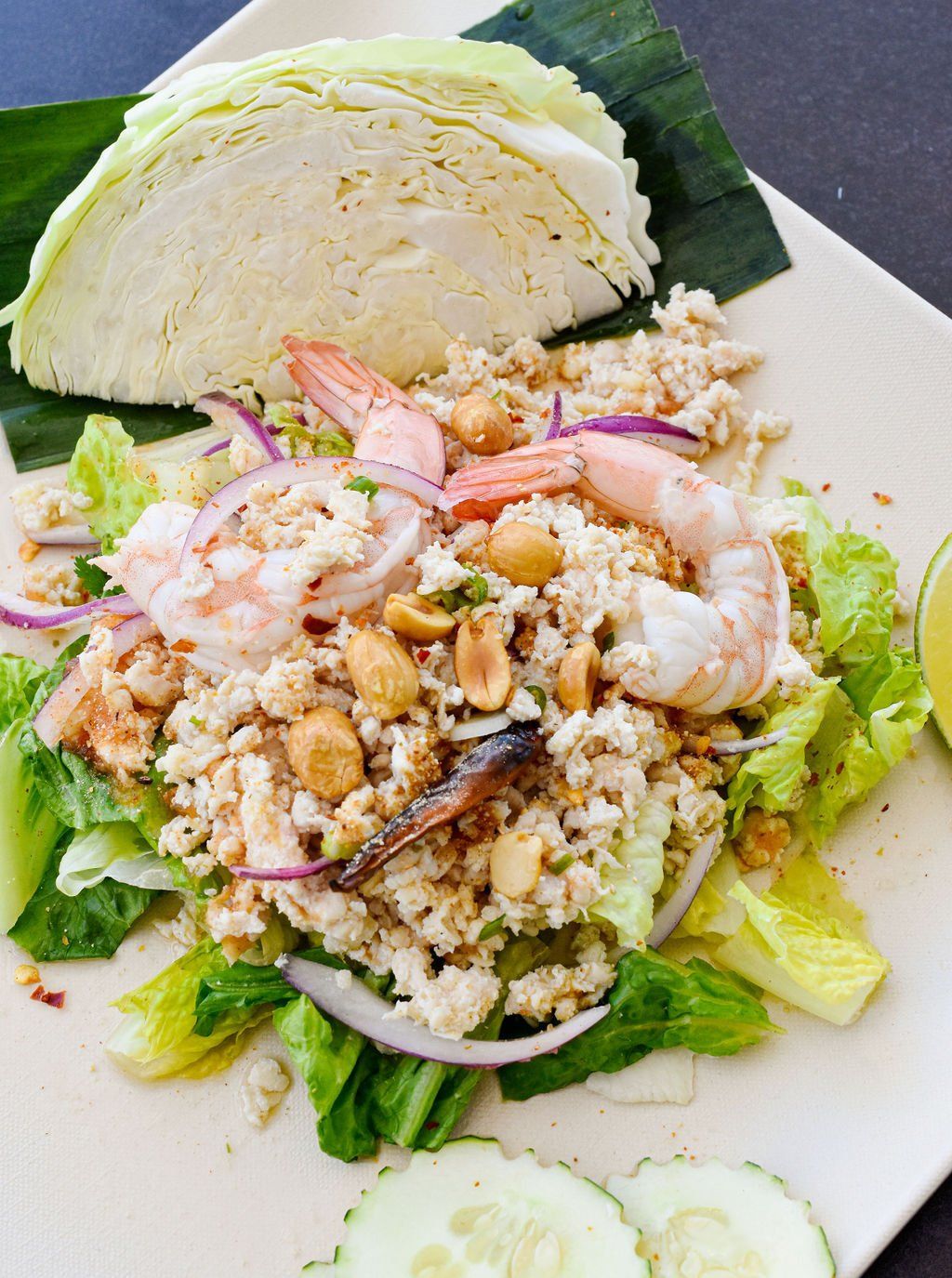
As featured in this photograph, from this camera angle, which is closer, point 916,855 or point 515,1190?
point 515,1190

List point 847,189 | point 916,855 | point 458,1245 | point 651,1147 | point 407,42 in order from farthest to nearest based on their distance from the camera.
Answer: point 847,189 → point 407,42 → point 916,855 → point 651,1147 → point 458,1245

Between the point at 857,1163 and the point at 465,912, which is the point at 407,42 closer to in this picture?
the point at 465,912

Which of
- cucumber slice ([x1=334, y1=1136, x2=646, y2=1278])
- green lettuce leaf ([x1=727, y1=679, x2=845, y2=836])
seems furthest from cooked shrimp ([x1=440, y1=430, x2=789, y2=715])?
cucumber slice ([x1=334, y1=1136, x2=646, y2=1278])

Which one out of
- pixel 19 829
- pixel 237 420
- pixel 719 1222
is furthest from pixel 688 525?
pixel 19 829

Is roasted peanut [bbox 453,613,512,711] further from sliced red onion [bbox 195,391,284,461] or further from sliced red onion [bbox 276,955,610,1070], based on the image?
sliced red onion [bbox 195,391,284,461]

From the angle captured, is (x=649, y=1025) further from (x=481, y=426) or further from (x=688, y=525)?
(x=481, y=426)

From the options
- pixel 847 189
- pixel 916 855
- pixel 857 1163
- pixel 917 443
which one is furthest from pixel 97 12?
pixel 857 1163
